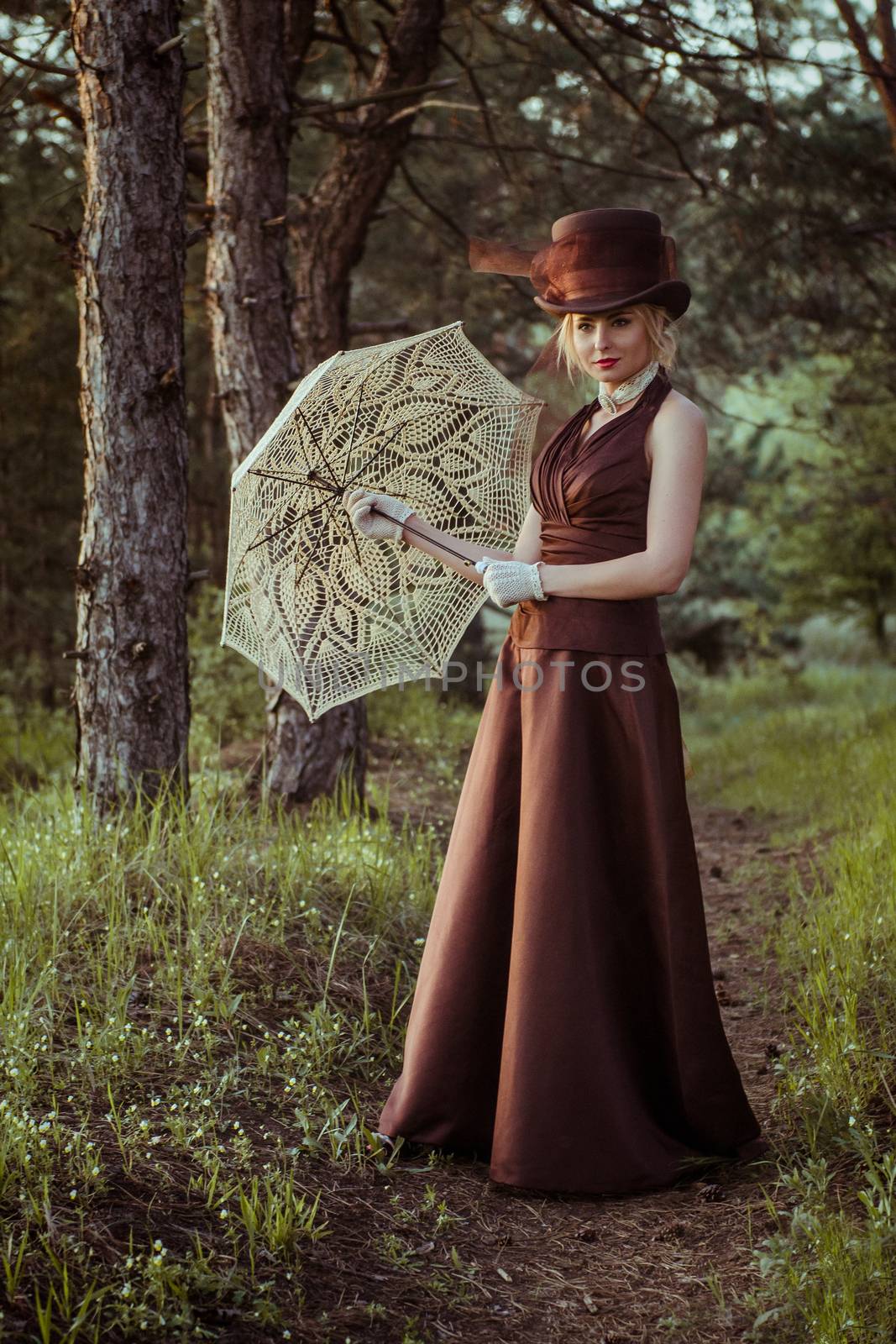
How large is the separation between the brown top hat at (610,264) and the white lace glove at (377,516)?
2.06 ft

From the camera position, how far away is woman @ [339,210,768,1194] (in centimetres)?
288

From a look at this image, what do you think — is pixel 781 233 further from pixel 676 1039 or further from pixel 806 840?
pixel 676 1039

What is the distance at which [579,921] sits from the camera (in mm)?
2896

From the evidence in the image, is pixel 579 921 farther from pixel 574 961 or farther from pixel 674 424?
pixel 674 424

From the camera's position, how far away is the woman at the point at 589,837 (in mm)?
2883

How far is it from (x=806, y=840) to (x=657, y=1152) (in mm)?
3422

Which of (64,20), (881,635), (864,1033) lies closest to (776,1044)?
(864,1033)

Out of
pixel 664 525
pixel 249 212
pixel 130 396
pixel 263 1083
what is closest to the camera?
pixel 664 525

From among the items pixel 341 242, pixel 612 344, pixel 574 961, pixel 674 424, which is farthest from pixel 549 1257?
pixel 341 242

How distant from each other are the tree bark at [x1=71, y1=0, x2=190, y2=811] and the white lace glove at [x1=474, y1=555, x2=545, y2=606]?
1.74 m

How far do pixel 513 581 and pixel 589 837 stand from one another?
25.8 inches

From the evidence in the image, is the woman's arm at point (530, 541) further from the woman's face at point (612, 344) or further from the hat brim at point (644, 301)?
the hat brim at point (644, 301)

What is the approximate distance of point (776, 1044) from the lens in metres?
3.76

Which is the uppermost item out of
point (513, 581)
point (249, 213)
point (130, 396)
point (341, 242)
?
point (341, 242)
